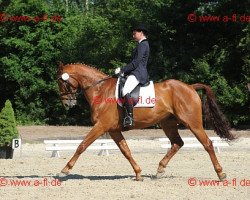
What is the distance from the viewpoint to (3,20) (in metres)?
31.8

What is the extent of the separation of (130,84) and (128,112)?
19.3 inches

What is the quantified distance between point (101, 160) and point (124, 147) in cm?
392

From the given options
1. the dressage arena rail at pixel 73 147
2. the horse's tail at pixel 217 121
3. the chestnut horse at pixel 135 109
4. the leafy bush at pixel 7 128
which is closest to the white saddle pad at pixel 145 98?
the chestnut horse at pixel 135 109

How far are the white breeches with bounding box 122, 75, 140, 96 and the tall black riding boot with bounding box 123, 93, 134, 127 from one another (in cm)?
7

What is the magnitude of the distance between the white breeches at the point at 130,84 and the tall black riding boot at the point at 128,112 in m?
0.07

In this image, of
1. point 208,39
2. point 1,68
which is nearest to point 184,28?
point 208,39

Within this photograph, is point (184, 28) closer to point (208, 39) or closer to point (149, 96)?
point (208, 39)

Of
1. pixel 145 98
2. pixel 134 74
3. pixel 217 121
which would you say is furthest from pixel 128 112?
pixel 217 121

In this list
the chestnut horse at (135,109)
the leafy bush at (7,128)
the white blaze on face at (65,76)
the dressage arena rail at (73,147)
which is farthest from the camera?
the leafy bush at (7,128)

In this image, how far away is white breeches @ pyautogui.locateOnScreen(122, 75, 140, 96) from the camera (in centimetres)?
968

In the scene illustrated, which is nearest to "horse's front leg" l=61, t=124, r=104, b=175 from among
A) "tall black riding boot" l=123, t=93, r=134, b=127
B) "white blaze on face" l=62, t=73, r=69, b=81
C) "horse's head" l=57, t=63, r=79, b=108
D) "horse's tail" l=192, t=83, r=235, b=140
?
"tall black riding boot" l=123, t=93, r=134, b=127

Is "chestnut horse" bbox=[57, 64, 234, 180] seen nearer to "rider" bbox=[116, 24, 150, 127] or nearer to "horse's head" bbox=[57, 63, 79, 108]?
"horse's head" bbox=[57, 63, 79, 108]

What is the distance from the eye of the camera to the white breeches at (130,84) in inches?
381

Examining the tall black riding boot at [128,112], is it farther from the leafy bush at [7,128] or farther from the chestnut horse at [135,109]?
the leafy bush at [7,128]
